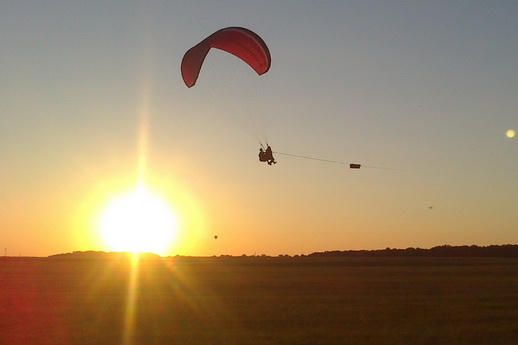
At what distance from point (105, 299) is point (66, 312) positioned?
16.3ft

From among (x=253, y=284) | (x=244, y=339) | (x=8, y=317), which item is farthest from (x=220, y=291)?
(x=244, y=339)

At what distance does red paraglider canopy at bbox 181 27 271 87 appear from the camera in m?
26.6

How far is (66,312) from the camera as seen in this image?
23.1m

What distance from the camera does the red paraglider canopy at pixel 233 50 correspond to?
26.6 m

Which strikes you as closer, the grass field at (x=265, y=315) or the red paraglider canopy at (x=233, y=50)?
the grass field at (x=265, y=315)

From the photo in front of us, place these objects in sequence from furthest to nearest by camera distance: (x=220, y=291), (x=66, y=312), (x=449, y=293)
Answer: (x=220, y=291) < (x=449, y=293) < (x=66, y=312)

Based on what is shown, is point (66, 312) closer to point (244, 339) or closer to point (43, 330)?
point (43, 330)

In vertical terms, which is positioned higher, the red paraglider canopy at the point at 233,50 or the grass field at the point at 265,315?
the red paraglider canopy at the point at 233,50

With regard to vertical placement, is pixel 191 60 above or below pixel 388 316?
above

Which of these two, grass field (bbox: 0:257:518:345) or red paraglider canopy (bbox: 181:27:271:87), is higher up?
red paraglider canopy (bbox: 181:27:271:87)

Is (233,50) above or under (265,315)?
above

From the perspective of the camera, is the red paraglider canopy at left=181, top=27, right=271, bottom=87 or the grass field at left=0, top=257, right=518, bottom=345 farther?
the red paraglider canopy at left=181, top=27, right=271, bottom=87

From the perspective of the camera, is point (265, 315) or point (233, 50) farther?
point (233, 50)

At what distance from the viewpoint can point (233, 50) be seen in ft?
90.9
